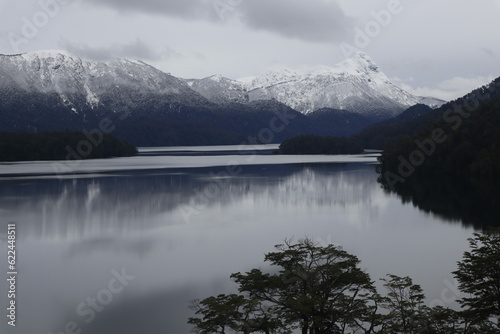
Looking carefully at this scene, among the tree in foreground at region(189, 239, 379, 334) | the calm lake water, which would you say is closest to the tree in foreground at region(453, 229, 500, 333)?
the tree in foreground at region(189, 239, 379, 334)

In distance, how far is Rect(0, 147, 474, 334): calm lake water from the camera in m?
21.1

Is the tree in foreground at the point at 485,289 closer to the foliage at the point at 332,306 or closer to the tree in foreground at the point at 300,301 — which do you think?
the foliage at the point at 332,306

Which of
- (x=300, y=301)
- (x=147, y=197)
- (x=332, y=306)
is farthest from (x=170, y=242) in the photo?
(x=147, y=197)

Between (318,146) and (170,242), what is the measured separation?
142m

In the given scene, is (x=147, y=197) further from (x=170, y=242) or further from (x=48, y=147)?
(x=48, y=147)

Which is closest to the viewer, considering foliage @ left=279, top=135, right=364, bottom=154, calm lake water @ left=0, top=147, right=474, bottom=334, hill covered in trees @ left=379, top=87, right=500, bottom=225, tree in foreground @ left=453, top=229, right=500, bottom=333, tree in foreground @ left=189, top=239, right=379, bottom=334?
tree in foreground @ left=453, top=229, right=500, bottom=333

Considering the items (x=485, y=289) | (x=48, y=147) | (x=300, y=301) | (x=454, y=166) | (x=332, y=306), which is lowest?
(x=454, y=166)

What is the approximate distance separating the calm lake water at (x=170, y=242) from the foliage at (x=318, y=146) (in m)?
108

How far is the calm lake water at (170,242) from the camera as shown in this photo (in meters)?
21.1

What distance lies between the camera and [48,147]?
126 meters

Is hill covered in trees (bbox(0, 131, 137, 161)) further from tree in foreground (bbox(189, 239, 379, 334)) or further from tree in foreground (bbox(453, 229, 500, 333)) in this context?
tree in foreground (bbox(453, 229, 500, 333))

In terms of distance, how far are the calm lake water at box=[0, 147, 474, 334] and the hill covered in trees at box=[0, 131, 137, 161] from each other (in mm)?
62935

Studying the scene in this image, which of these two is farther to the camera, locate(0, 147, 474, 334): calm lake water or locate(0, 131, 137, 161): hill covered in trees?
locate(0, 131, 137, 161): hill covered in trees

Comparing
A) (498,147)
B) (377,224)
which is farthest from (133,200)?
(498,147)
